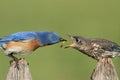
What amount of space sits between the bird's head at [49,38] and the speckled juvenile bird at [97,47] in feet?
1.50

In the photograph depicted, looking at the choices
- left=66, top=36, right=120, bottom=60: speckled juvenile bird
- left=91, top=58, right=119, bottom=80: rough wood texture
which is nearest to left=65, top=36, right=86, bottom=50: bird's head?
left=66, top=36, right=120, bottom=60: speckled juvenile bird

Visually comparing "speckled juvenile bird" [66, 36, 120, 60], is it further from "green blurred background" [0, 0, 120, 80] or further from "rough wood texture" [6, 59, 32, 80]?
"green blurred background" [0, 0, 120, 80]

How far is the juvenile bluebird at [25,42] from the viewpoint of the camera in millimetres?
7508

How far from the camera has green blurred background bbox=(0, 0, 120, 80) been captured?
33.7 ft

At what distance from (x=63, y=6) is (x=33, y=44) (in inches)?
235

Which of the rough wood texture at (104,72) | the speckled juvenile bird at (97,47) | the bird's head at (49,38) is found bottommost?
the rough wood texture at (104,72)

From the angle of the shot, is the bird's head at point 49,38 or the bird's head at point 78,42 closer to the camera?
the bird's head at point 49,38

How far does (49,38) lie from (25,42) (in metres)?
0.44

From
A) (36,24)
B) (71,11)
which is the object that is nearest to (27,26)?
(36,24)

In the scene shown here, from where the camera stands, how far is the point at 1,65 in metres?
10.5

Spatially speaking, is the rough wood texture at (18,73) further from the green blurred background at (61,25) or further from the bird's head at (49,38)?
the green blurred background at (61,25)

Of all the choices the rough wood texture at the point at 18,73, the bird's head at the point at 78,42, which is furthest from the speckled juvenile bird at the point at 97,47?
the rough wood texture at the point at 18,73

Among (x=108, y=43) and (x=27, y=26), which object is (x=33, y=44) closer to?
(x=108, y=43)

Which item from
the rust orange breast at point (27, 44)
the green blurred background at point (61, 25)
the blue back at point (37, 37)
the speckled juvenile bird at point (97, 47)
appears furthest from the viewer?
the green blurred background at point (61, 25)
